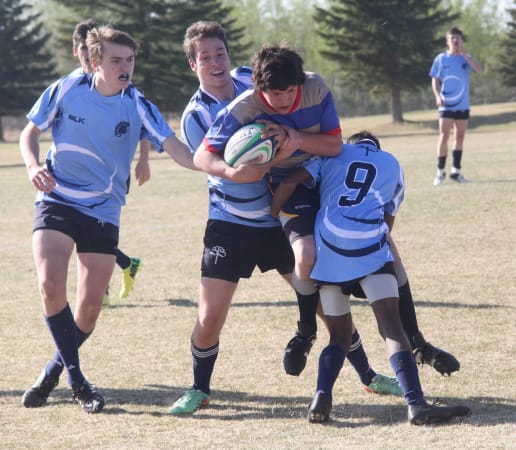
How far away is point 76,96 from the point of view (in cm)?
547

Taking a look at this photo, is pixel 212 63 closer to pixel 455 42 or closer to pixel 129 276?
pixel 129 276

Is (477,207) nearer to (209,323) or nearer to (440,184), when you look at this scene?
(440,184)

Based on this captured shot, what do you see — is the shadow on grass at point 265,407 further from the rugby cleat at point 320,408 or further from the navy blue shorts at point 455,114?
the navy blue shorts at point 455,114

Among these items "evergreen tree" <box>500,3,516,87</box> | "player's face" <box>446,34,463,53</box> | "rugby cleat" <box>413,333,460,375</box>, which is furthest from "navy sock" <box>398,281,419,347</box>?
"evergreen tree" <box>500,3,516,87</box>

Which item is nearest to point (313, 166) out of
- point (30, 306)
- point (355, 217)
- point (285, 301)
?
Answer: point (355, 217)

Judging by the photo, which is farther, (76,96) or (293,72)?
(76,96)

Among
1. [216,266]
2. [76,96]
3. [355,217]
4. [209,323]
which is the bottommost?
[209,323]

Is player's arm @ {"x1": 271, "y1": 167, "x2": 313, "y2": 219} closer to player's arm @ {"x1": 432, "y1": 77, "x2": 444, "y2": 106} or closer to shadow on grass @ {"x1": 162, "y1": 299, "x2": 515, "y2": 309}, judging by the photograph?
shadow on grass @ {"x1": 162, "y1": 299, "x2": 515, "y2": 309}

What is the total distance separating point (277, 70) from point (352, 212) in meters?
0.84

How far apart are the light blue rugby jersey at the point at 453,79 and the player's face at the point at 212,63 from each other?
1134 centimetres

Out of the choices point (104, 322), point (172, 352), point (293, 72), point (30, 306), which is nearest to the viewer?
point (293, 72)

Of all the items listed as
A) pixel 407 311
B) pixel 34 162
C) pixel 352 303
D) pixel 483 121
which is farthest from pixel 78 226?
pixel 483 121

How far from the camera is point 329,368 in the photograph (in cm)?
472

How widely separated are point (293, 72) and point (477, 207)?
8.53 metres
